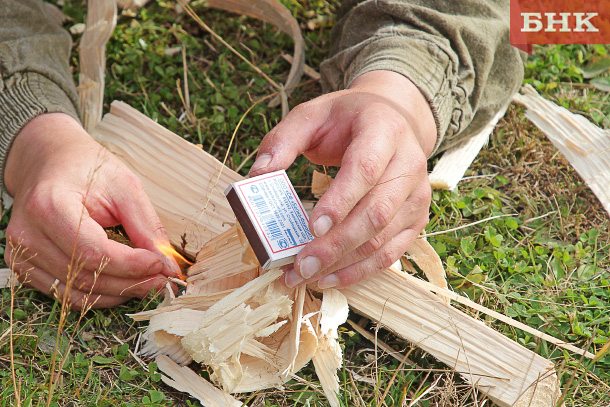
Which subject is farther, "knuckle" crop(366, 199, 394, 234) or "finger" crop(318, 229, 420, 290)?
"finger" crop(318, 229, 420, 290)

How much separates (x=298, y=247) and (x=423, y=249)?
2.02ft

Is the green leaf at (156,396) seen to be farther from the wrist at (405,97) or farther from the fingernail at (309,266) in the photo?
the wrist at (405,97)

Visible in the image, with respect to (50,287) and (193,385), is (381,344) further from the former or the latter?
(50,287)

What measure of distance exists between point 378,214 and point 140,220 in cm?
87

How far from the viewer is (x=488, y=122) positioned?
2254 mm

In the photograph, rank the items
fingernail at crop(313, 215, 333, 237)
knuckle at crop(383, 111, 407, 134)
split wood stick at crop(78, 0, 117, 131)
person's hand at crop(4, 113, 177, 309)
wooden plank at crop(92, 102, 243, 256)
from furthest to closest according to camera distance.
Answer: split wood stick at crop(78, 0, 117, 131) < wooden plank at crop(92, 102, 243, 256) < person's hand at crop(4, 113, 177, 309) < knuckle at crop(383, 111, 407, 134) < fingernail at crop(313, 215, 333, 237)

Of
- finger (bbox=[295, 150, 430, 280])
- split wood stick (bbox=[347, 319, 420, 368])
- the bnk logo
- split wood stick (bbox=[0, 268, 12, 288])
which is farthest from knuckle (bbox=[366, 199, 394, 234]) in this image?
the bnk logo

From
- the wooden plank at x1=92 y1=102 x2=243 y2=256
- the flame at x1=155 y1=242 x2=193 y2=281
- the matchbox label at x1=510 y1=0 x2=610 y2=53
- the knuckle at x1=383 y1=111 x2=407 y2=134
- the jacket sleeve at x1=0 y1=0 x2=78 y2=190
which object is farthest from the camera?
the matchbox label at x1=510 y1=0 x2=610 y2=53

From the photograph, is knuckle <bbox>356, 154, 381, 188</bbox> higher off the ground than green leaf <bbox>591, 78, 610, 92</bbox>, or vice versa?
knuckle <bbox>356, 154, 381, 188</bbox>

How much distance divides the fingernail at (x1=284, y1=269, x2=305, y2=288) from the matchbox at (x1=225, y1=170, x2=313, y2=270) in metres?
0.08

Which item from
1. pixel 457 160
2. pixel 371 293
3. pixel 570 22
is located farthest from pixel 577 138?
pixel 371 293

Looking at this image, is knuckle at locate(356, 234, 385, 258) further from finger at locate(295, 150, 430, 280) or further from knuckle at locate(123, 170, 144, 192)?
knuckle at locate(123, 170, 144, 192)

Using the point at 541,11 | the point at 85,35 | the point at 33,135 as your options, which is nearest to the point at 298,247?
the point at 33,135

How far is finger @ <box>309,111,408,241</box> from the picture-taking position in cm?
134
